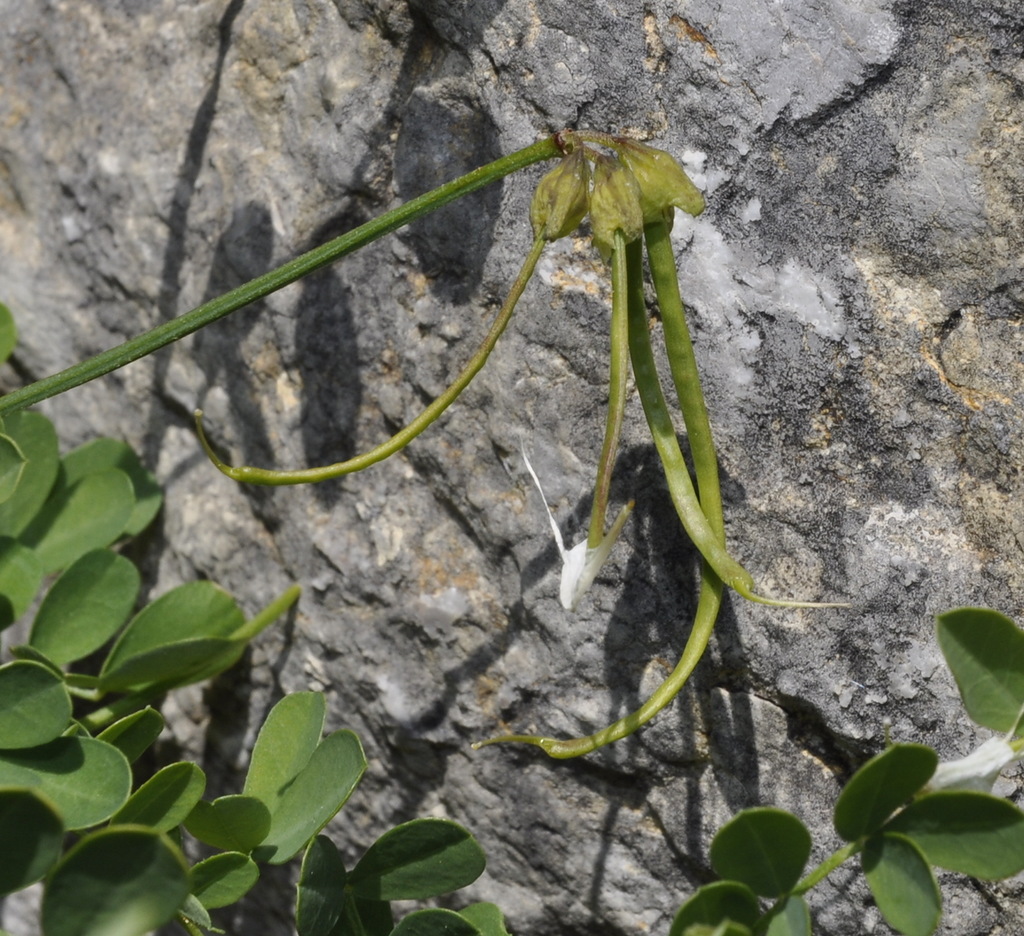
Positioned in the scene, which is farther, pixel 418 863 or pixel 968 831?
pixel 418 863

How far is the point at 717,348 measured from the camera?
100cm

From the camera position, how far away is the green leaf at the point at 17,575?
1.14 metres

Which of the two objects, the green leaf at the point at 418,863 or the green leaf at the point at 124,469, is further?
the green leaf at the point at 124,469

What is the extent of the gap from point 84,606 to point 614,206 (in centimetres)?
75

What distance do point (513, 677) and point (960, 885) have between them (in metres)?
0.48

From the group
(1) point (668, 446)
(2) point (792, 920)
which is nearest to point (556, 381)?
(1) point (668, 446)

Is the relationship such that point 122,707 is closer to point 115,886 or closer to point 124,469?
point 124,469

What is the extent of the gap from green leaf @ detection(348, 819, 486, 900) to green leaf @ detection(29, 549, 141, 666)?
452mm

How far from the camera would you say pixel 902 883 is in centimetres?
→ 73

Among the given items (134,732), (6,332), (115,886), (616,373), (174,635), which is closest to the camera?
(115,886)

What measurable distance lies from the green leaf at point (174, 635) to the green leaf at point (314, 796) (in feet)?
0.72

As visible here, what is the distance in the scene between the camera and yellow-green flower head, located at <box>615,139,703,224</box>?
86cm

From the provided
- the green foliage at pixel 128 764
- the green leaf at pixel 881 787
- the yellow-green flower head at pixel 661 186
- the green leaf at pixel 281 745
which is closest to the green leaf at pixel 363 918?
the green foliage at pixel 128 764

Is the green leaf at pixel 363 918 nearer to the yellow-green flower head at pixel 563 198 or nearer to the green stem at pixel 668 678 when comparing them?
the green stem at pixel 668 678
